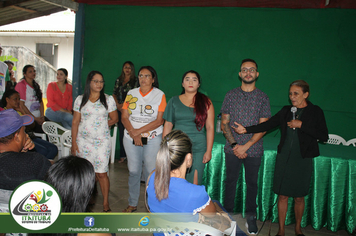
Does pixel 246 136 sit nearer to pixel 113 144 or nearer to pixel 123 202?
pixel 123 202

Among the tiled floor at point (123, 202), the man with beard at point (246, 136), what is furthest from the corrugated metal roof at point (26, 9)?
the man with beard at point (246, 136)

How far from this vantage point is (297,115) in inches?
102

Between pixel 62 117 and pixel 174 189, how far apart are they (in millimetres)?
4228

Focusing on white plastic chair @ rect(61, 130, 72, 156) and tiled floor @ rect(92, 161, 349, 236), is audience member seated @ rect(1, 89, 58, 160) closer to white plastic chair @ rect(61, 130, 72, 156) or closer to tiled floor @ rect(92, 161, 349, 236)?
white plastic chair @ rect(61, 130, 72, 156)

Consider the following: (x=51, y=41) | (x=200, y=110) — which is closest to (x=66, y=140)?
(x=200, y=110)

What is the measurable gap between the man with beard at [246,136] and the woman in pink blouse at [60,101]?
131 inches

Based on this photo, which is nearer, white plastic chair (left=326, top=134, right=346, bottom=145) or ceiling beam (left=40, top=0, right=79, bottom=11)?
white plastic chair (left=326, top=134, right=346, bottom=145)

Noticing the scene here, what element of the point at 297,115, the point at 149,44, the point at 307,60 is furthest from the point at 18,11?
the point at 297,115

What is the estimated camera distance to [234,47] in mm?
5223

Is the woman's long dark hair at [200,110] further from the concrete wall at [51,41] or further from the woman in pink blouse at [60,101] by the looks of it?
the concrete wall at [51,41]

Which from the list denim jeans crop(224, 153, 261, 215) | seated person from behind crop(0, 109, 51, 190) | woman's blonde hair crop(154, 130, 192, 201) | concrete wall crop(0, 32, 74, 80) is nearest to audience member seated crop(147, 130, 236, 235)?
woman's blonde hair crop(154, 130, 192, 201)

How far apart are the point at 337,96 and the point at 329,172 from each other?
98.3 inches

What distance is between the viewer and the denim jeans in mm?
2789

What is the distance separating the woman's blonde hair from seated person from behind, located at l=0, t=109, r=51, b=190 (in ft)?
2.32
